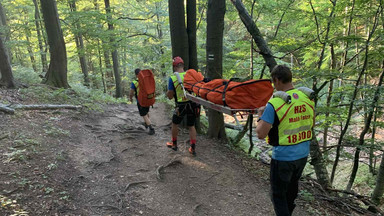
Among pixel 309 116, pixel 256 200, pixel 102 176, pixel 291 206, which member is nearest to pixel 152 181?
pixel 102 176

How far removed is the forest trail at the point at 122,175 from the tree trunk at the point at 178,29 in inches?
119

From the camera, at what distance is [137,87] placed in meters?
7.97

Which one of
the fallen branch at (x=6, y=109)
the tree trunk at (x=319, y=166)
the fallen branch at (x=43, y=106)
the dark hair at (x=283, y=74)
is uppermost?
the dark hair at (x=283, y=74)

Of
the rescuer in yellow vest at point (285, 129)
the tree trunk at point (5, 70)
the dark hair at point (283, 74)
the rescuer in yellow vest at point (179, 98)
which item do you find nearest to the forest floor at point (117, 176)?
the rescuer in yellow vest at point (179, 98)

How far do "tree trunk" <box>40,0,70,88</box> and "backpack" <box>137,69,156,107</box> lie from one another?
222 inches

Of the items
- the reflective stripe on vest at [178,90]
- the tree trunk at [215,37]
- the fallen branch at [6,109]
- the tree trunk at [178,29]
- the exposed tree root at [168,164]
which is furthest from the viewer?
the tree trunk at [178,29]

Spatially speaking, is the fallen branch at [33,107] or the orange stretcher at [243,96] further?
the fallen branch at [33,107]

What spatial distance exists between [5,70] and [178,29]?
7203mm

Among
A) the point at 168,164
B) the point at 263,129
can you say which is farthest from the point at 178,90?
the point at 263,129

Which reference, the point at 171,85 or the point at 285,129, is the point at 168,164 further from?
the point at 285,129

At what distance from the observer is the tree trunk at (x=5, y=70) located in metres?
8.80

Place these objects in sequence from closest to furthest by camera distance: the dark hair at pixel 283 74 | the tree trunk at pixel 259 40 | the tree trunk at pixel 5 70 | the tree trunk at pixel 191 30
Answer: the dark hair at pixel 283 74 < the tree trunk at pixel 259 40 < the tree trunk at pixel 191 30 < the tree trunk at pixel 5 70

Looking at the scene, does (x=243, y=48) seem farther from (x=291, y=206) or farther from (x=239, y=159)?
(x=291, y=206)

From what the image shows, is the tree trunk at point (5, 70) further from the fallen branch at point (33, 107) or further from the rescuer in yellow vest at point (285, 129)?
the rescuer in yellow vest at point (285, 129)
